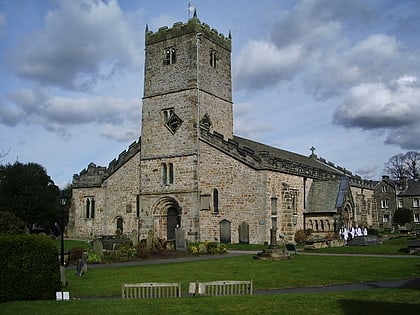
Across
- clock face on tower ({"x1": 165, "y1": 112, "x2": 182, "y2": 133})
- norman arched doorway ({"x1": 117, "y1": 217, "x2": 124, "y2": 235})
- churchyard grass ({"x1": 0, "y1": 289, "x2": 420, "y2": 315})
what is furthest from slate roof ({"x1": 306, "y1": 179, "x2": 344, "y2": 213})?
churchyard grass ({"x1": 0, "y1": 289, "x2": 420, "y2": 315})

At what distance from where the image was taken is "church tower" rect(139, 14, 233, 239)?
40812 mm

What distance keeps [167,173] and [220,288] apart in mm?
26804

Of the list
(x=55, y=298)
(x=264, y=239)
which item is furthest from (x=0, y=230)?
(x=264, y=239)

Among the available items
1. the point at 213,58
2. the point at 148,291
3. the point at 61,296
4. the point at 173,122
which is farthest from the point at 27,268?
the point at 213,58

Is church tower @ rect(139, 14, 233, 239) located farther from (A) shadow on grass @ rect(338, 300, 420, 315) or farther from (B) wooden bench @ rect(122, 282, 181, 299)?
(A) shadow on grass @ rect(338, 300, 420, 315)

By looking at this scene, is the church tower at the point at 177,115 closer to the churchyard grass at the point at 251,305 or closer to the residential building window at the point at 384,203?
the churchyard grass at the point at 251,305

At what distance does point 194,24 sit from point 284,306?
33.0m

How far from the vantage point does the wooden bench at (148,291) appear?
1483 centimetres

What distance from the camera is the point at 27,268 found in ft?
47.6

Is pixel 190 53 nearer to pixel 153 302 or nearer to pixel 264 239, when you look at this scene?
pixel 264 239

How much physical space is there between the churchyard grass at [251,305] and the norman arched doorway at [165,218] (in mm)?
27459

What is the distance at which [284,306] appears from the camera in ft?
41.4

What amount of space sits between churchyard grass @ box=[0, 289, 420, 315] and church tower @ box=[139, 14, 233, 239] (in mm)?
26050

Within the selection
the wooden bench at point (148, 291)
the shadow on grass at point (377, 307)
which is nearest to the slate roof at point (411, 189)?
the wooden bench at point (148, 291)
